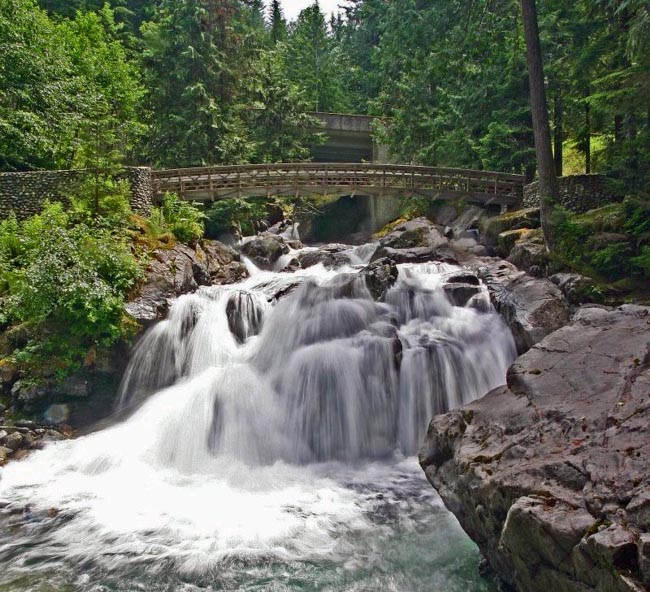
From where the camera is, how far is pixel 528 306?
1056 centimetres

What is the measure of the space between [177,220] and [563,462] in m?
14.8

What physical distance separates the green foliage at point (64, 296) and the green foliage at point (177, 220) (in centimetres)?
399

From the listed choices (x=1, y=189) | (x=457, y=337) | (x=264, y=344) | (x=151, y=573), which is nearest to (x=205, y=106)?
(x=1, y=189)

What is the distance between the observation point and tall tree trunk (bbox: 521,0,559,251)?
13.4 meters

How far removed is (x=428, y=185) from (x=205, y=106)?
416 inches

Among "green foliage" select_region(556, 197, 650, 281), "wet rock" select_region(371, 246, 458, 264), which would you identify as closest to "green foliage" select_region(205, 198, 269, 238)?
"wet rock" select_region(371, 246, 458, 264)

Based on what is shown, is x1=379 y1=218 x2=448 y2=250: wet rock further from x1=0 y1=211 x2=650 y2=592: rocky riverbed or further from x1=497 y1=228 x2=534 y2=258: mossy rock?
x1=0 y1=211 x2=650 y2=592: rocky riverbed

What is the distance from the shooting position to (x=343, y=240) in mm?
28781

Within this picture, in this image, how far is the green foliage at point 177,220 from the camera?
53.1 feet

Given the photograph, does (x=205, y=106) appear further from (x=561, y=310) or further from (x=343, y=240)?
(x=561, y=310)

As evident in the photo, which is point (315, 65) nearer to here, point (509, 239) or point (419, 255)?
point (419, 255)

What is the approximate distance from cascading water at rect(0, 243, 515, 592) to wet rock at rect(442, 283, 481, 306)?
0.17 meters

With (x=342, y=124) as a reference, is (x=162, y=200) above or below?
below

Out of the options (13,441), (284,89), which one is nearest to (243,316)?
(13,441)
